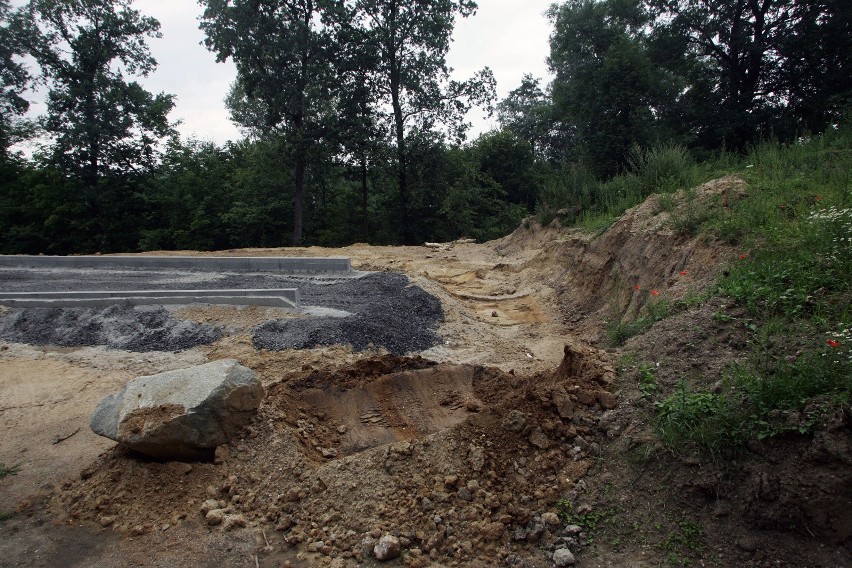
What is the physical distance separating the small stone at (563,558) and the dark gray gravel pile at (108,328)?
5.49 metres

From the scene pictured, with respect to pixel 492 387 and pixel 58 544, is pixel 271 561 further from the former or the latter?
pixel 492 387

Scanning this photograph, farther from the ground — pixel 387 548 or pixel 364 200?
pixel 364 200

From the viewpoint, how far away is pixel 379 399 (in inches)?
209

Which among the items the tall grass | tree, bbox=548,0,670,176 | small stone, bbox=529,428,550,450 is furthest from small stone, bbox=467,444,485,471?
tree, bbox=548,0,670,176

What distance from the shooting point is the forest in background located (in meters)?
14.8

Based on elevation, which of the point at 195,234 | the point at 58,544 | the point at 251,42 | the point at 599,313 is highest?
the point at 251,42

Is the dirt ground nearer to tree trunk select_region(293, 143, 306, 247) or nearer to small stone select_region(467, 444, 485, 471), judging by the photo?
small stone select_region(467, 444, 485, 471)

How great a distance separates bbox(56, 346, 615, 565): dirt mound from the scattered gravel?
88.1 inches

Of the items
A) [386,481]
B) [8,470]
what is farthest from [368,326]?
[8,470]

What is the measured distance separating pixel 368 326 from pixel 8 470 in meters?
4.04

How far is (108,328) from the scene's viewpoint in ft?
25.1

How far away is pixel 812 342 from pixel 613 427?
4.61 feet

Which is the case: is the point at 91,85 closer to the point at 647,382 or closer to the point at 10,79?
the point at 10,79

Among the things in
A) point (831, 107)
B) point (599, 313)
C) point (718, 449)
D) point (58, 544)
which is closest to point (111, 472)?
point (58, 544)
